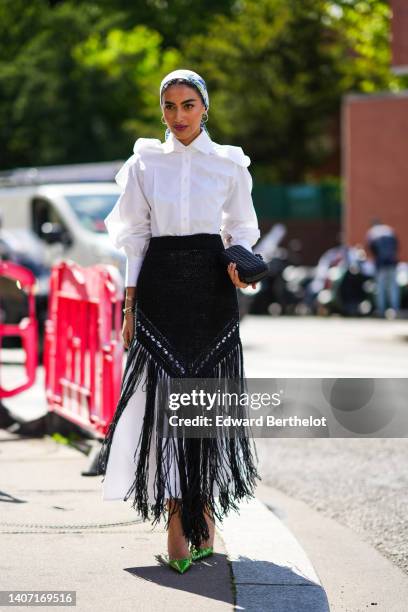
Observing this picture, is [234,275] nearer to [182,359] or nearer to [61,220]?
[182,359]

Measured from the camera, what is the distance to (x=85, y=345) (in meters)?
7.45

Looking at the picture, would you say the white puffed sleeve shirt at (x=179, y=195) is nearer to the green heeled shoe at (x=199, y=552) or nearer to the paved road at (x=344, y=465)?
the green heeled shoe at (x=199, y=552)

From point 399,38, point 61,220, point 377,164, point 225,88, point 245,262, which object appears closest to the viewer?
point 245,262

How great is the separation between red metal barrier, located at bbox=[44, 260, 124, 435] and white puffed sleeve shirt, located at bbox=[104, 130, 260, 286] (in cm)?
202

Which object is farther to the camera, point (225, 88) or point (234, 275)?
point (225, 88)

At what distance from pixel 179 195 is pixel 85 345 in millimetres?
2887

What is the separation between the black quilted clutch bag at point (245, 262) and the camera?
4602mm

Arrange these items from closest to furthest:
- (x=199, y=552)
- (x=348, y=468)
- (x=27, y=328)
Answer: (x=199, y=552) < (x=348, y=468) < (x=27, y=328)

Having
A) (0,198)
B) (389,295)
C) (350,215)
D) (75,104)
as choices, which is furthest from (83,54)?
(0,198)

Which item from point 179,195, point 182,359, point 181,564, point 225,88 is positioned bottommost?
point 181,564

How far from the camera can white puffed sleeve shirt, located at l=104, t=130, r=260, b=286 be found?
4.70 meters

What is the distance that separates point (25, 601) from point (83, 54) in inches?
1758

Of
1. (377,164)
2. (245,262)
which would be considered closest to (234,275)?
(245,262)

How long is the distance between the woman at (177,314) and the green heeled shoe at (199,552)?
0.4 inches
